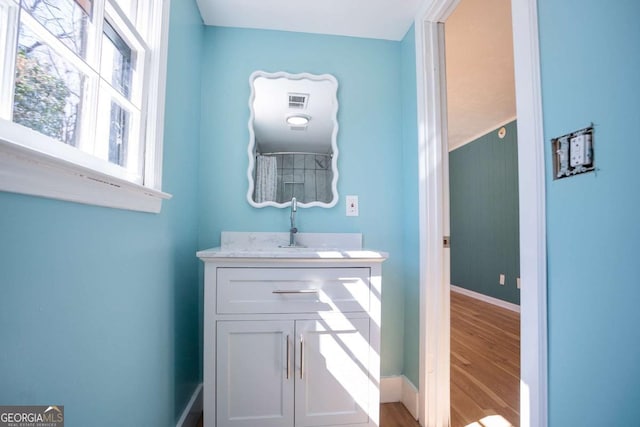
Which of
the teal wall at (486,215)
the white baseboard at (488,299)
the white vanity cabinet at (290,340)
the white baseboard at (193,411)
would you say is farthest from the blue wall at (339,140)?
the white baseboard at (488,299)

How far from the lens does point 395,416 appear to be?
5.18ft

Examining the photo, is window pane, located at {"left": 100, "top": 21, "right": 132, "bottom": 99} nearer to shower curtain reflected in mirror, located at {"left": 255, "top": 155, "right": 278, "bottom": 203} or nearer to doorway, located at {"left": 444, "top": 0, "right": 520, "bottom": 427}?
shower curtain reflected in mirror, located at {"left": 255, "top": 155, "right": 278, "bottom": 203}

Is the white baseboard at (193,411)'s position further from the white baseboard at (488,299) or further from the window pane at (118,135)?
the white baseboard at (488,299)

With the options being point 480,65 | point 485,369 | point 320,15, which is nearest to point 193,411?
point 485,369

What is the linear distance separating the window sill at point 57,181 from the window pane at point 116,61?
38 cm

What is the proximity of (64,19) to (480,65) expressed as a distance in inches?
111

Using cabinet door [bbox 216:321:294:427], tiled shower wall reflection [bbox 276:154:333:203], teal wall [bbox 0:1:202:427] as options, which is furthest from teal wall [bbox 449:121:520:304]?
teal wall [bbox 0:1:202:427]

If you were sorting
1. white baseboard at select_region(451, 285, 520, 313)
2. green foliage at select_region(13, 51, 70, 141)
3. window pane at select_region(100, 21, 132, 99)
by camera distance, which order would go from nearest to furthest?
green foliage at select_region(13, 51, 70, 141) < window pane at select_region(100, 21, 132, 99) < white baseboard at select_region(451, 285, 520, 313)

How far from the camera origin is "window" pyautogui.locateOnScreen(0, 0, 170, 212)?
0.57 m

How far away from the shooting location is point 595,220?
27.2 inches

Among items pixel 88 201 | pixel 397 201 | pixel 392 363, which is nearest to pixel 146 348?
pixel 88 201

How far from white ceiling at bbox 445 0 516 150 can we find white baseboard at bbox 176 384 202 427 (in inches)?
108

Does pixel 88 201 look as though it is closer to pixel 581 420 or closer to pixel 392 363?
pixel 581 420

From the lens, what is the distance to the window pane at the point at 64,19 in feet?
2.14
